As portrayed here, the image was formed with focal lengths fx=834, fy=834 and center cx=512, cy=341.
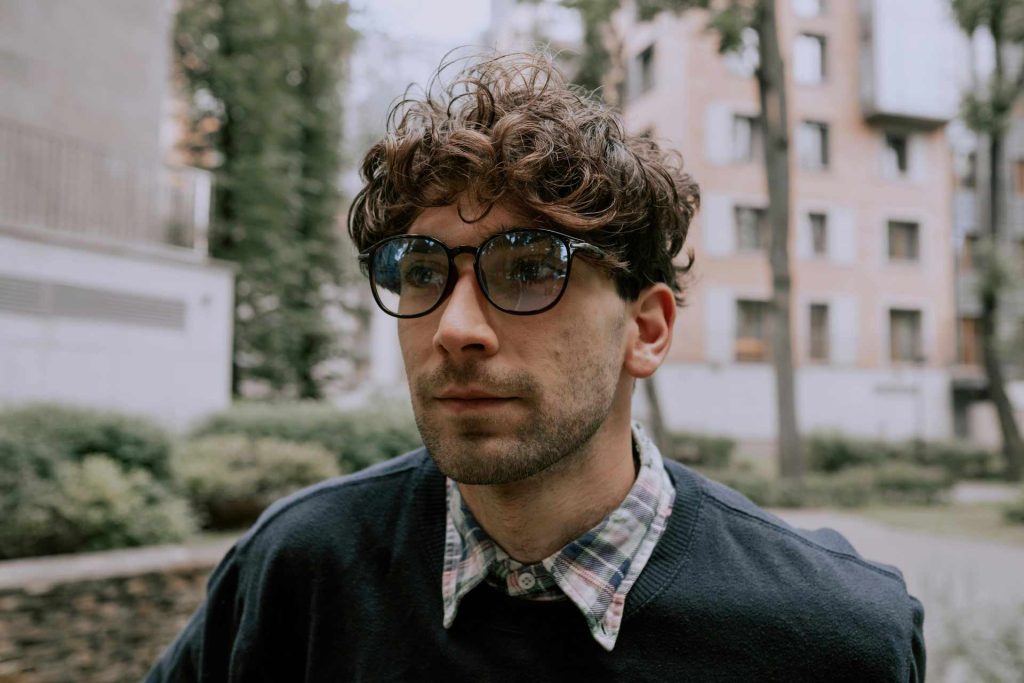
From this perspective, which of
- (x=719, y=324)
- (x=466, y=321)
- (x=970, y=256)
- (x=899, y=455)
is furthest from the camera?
(x=970, y=256)

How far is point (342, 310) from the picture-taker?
65.6 ft

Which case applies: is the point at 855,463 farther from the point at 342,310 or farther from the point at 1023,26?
the point at 342,310

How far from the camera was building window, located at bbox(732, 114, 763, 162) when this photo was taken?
89.0 feet

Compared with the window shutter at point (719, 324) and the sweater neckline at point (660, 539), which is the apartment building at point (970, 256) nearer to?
the window shutter at point (719, 324)

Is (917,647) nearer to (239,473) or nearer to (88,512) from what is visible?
(88,512)

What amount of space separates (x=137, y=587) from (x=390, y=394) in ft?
26.3

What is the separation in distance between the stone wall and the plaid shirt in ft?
13.4

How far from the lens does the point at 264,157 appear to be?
1764cm

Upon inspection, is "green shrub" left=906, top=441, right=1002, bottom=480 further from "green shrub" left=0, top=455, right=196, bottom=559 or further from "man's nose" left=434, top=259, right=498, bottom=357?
"man's nose" left=434, top=259, right=498, bottom=357

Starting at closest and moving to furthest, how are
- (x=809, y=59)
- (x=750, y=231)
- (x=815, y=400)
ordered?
1. (x=750, y=231)
2. (x=815, y=400)
3. (x=809, y=59)

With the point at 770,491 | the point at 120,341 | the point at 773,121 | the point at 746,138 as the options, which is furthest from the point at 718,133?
the point at 120,341

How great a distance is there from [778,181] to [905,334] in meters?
19.1

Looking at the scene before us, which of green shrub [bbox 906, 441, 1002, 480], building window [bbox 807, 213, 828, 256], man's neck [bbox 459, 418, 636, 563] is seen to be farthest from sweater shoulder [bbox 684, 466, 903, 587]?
building window [bbox 807, 213, 828, 256]

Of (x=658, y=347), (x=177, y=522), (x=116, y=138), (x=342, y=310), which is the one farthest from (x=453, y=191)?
(x=342, y=310)
